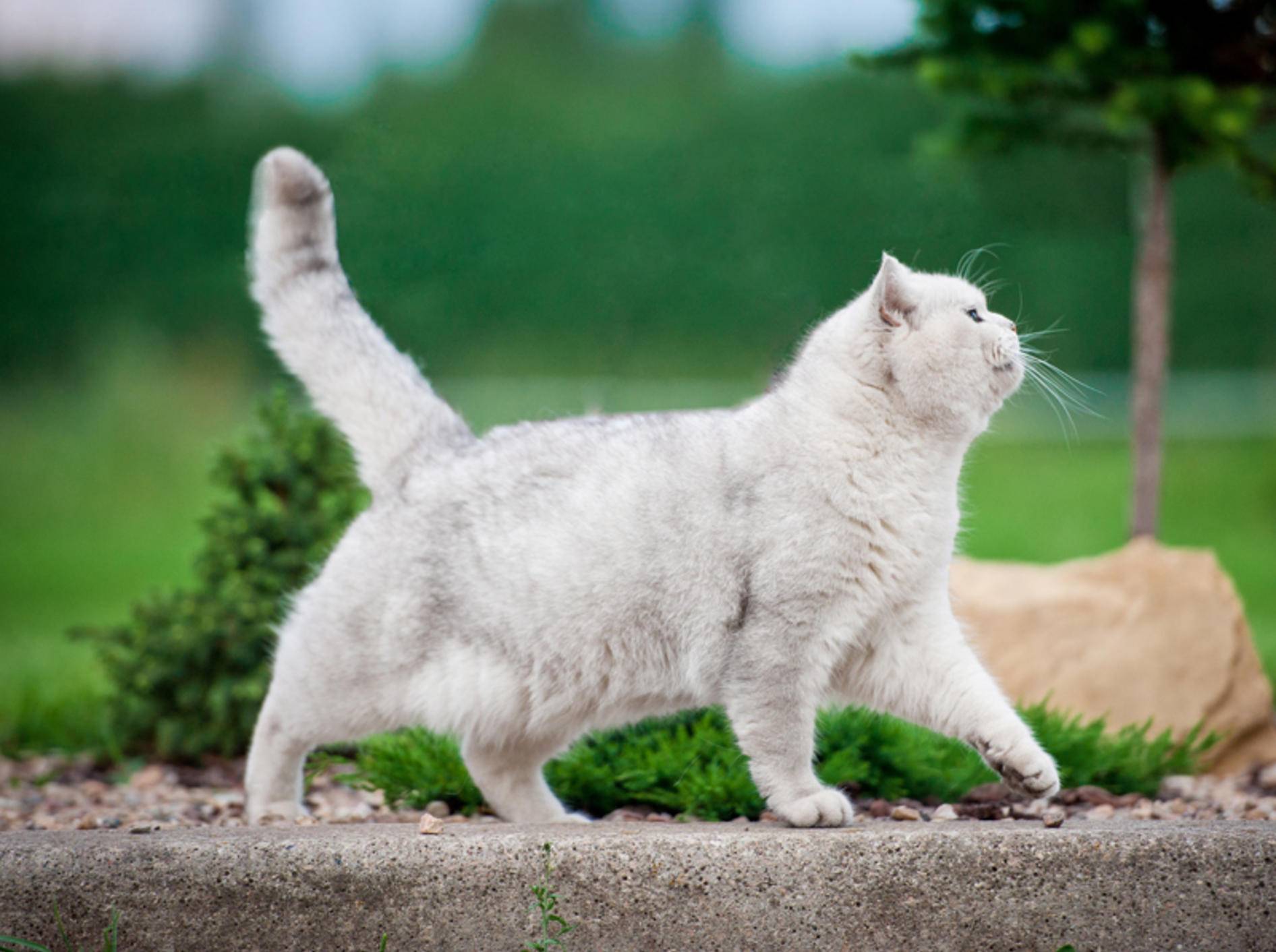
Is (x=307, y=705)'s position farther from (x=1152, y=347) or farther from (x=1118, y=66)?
(x=1152, y=347)

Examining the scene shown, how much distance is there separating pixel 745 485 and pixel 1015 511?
6477 mm

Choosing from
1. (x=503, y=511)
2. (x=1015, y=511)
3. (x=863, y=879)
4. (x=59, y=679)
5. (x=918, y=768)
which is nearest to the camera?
(x=863, y=879)

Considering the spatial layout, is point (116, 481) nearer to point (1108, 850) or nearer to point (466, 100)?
point (466, 100)

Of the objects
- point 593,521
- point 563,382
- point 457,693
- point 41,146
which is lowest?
point 457,693

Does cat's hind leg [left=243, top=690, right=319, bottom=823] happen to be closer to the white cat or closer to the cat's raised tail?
the white cat

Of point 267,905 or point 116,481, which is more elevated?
point 116,481

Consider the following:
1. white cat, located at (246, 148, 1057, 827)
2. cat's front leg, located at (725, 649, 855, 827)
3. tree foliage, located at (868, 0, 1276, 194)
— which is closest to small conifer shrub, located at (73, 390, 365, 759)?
white cat, located at (246, 148, 1057, 827)

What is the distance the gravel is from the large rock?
8.4 inches

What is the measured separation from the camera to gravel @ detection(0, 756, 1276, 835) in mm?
3048

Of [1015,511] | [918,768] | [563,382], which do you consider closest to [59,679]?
[918,768]

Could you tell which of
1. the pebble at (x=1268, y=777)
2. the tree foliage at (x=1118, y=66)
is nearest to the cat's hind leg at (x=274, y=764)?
the pebble at (x=1268, y=777)

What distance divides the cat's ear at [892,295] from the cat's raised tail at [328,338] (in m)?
1.03

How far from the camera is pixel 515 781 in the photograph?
3.11 meters

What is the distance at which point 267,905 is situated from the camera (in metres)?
2.41
